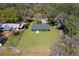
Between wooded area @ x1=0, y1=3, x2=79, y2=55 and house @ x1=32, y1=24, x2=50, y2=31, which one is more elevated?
wooded area @ x1=0, y1=3, x2=79, y2=55

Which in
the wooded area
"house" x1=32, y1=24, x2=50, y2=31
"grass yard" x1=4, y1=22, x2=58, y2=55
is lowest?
"grass yard" x1=4, y1=22, x2=58, y2=55

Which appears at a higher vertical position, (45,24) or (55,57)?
(45,24)

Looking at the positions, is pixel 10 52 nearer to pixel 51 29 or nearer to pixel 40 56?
pixel 40 56

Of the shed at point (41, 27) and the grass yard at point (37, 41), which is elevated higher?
the shed at point (41, 27)

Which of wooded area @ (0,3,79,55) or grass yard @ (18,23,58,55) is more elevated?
wooded area @ (0,3,79,55)

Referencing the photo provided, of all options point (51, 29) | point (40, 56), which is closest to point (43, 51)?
point (40, 56)

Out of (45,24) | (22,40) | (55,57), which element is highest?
(45,24)

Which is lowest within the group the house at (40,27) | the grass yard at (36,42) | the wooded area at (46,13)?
the grass yard at (36,42)

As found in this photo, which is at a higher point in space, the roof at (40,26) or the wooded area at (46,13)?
the wooded area at (46,13)

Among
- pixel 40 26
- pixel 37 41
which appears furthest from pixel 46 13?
pixel 37 41
